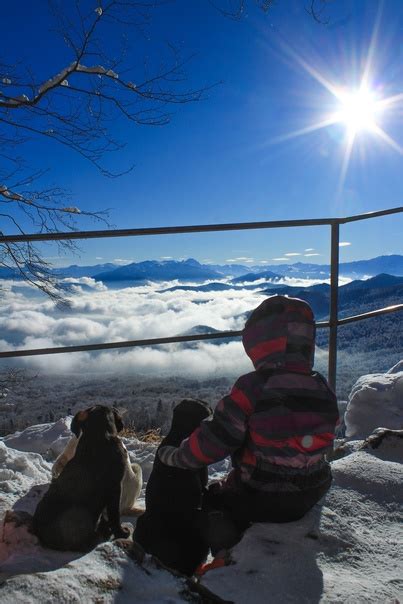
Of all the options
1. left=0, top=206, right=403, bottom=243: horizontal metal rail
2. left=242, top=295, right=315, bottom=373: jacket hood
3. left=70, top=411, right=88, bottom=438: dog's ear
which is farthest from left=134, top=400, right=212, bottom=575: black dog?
left=0, top=206, right=403, bottom=243: horizontal metal rail

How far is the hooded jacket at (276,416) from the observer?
1727 millimetres

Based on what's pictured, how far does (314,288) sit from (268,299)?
6.05ft

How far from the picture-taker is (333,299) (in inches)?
120

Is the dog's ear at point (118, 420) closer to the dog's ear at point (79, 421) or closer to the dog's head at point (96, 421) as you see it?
the dog's head at point (96, 421)

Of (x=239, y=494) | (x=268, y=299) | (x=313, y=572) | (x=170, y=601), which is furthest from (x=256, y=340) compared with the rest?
(x=170, y=601)

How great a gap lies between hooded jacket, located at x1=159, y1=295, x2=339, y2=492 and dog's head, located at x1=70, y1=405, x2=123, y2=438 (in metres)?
0.47

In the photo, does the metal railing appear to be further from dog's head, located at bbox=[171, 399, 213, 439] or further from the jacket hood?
the jacket hood

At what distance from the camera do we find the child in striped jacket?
5.67ft

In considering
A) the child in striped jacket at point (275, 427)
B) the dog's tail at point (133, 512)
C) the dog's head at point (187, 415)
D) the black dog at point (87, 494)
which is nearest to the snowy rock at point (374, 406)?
the dog's tail at point (133, 512)

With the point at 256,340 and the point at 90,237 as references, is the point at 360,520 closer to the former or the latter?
the point at 256,340

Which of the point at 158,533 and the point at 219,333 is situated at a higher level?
the point at 219,333

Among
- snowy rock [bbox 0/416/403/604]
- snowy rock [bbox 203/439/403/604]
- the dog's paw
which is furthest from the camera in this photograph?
the dog's paw

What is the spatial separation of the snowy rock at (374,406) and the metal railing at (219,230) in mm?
1663

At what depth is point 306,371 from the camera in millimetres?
1839
